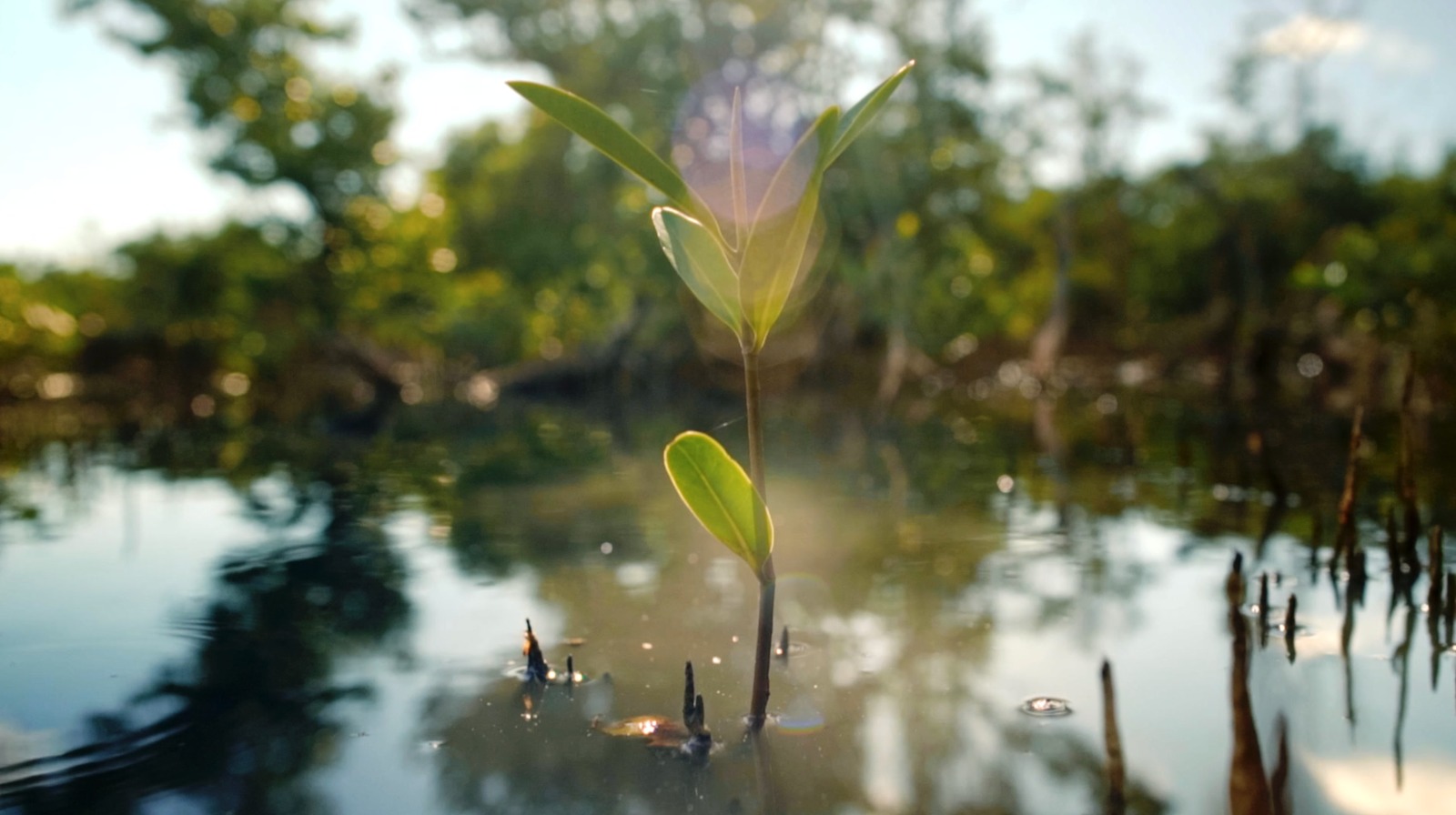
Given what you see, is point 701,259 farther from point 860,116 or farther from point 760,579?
point 760,579

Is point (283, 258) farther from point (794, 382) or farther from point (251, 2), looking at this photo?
point (794, 382)

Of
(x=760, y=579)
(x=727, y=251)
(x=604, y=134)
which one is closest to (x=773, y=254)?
(x=727, y=251)

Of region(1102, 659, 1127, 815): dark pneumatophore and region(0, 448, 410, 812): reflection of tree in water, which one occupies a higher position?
region(1102, 659, 1127, 815): dark pneumatophore

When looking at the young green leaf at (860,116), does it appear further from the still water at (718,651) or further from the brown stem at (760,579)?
the still water at (718,651)

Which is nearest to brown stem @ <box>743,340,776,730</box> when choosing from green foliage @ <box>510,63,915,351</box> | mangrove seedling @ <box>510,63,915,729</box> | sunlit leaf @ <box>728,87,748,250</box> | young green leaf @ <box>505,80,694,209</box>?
mangrove seedling @ <box>510,63,915,729</box>

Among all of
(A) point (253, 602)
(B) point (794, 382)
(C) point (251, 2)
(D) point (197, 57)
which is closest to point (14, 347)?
(D) point (197, 57)

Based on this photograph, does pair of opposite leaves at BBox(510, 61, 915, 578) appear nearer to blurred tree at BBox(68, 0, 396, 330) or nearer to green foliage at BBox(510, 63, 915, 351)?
green foliage at BBox(510, 63, 915, 351)
